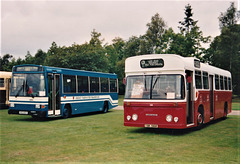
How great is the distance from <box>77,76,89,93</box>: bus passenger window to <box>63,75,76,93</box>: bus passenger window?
27.0 inches

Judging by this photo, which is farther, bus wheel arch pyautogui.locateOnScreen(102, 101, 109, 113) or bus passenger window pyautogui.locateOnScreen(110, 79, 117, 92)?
bus passenger window pyautogui.locateOnScreen(110, 79, 117, 92)

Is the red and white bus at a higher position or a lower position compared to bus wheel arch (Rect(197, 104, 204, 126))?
A: higher

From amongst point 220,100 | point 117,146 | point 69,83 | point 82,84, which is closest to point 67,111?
point 69,83

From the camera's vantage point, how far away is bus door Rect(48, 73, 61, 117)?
1809 centimetres

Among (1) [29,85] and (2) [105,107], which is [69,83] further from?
(2) [105,107]

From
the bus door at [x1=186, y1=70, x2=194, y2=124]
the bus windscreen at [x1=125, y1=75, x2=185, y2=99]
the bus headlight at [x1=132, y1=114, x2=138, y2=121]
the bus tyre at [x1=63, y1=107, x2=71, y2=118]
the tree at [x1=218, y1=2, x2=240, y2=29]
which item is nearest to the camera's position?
the bus windscreen at [x1=125, y1=75, x2=185, y2=99]

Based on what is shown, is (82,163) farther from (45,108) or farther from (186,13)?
(186,13)

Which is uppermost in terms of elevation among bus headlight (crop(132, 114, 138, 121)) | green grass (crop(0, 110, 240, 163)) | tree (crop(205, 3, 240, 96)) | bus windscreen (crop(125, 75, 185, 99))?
tree (crop(205, 3, 240, 96))

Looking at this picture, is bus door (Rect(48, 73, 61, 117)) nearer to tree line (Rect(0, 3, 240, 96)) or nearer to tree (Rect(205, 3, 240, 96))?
tree line (Rect(0, 3, 240, 96))

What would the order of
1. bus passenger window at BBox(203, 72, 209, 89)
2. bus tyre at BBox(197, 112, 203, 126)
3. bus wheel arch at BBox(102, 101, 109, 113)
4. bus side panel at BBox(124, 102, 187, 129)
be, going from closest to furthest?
bus side panel at BBox(124, 102, 187, 129)
bus tyre at BBox(197, 112, 203, 126)
bus passenger window at BBox(203, 72, 209, 89)
bus wheel arch at BBox(102, 101, 109, 113)

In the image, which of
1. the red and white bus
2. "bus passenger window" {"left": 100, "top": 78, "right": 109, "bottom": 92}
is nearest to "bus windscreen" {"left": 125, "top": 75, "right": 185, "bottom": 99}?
the red and white bus

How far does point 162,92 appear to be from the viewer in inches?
480

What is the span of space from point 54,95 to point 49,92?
1.81 ft

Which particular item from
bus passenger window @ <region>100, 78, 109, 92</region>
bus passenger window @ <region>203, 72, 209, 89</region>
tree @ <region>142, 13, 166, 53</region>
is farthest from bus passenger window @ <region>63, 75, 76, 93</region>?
tree @ <region>142, 13, 166, 53</region>
